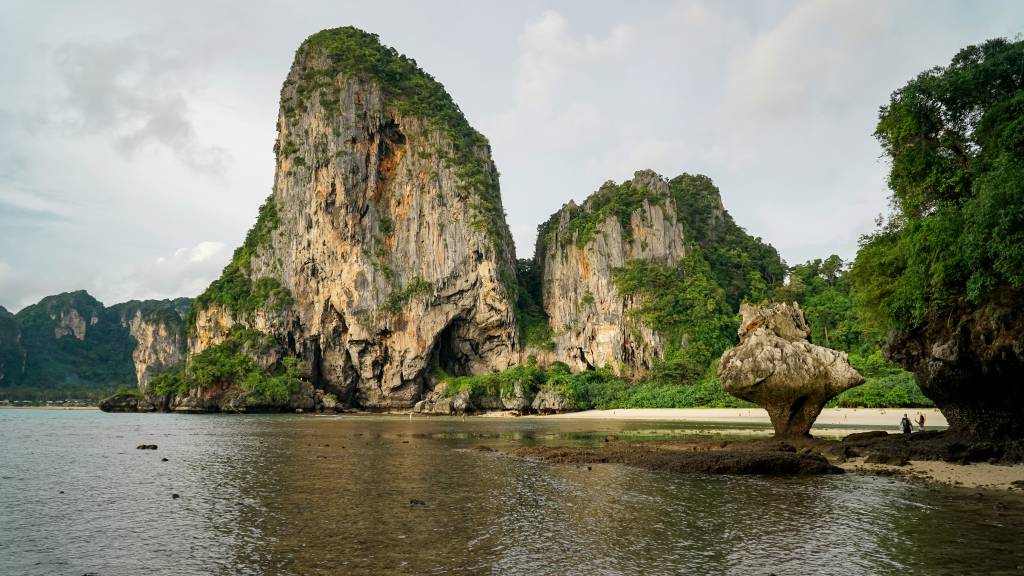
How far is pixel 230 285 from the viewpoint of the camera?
302 feet

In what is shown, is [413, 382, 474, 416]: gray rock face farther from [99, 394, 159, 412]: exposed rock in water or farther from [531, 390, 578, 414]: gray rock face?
[99, 394, 159, 412]: exposed rock in water

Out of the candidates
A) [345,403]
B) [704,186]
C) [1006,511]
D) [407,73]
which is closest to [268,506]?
[1006,511]

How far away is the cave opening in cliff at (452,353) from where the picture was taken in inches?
3519

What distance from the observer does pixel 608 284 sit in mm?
84875

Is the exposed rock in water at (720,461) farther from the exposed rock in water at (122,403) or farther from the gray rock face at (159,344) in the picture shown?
the gray rock face at (159,344)

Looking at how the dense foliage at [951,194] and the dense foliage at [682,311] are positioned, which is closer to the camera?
the dense foliage at [951,194]

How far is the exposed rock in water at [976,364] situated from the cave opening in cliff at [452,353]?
71.8 m

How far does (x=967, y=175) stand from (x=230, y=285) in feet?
308

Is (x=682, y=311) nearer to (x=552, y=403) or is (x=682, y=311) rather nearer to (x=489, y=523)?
(x=552, y=403)

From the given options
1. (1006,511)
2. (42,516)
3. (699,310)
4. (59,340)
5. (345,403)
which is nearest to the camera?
(1006,511)

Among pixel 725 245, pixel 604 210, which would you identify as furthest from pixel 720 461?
pixel 725 245

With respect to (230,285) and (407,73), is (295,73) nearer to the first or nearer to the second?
(407,73)

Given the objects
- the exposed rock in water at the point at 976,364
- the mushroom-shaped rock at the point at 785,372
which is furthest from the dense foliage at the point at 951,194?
the mushroom-shaped rock at the point at 785,372

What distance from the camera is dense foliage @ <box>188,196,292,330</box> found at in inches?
3447
